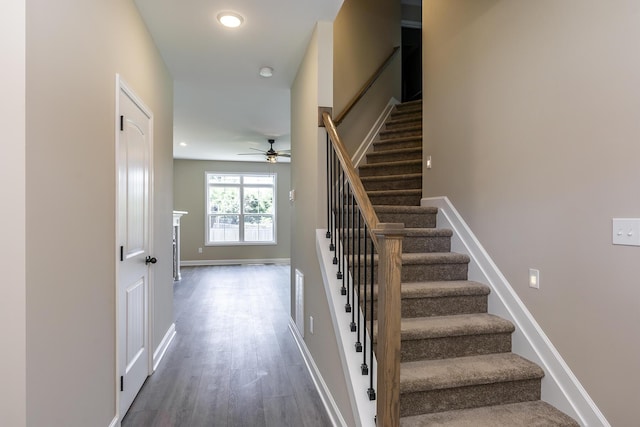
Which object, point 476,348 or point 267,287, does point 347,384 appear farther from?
point 267,287

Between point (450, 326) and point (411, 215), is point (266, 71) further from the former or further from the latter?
point (450, 326)

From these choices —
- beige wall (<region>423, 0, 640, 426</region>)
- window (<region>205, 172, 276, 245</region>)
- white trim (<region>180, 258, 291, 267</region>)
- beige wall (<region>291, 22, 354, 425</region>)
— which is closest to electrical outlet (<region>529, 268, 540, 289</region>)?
beige wall (<region>423, 0, 640, 426</region>)

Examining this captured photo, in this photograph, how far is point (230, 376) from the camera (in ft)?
8.98

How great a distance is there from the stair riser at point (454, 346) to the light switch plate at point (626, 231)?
0.89m

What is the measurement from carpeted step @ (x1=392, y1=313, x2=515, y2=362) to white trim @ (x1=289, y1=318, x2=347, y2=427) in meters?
0.52

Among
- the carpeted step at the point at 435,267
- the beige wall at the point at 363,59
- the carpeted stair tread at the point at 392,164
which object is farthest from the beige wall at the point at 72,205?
the carpeted stair tread at the point at 392,164

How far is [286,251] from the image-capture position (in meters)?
9.14

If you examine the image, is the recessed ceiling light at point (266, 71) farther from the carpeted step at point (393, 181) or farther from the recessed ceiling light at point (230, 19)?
the carpeted step at point (393, 181)

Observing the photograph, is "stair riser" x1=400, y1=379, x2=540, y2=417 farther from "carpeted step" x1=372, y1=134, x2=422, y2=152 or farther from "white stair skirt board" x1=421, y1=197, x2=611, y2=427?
"carpeted step" x1=372, y1=134, x2=422, y2=152

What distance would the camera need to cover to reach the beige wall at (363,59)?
3869mm

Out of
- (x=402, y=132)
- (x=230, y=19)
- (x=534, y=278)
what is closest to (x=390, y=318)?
(x=534, y=278)

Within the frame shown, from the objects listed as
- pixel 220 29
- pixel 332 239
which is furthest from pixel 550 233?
pixel 220 29

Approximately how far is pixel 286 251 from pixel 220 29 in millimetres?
6972

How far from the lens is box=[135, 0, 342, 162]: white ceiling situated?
2.37 meters
